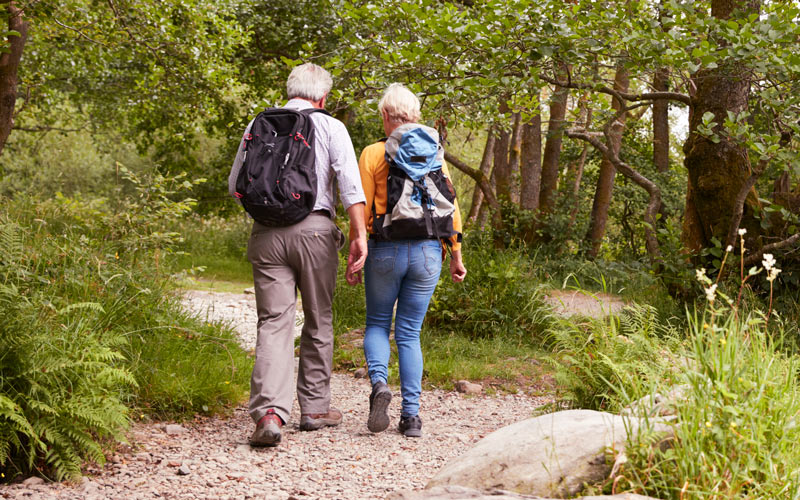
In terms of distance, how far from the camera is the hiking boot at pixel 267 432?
3.94 meters

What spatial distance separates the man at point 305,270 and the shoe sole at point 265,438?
0.7 inches

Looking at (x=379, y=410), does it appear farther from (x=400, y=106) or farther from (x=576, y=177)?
(x=576, y=177)

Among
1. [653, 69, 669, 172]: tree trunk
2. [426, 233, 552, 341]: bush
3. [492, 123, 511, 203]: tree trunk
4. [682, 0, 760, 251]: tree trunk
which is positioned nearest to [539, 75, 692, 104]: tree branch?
[682, 0, 760, 251]: tree trunk

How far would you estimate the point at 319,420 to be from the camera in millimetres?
4477

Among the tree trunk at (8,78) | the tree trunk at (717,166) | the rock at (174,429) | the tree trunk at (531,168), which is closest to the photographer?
the rock at (174,429)

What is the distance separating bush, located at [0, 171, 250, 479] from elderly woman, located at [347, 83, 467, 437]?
4.19 feet

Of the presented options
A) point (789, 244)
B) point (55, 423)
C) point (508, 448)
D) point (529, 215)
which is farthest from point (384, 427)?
point (529, 215)

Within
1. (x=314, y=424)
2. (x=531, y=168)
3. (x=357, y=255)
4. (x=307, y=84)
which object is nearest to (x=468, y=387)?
(x=314, y=424)

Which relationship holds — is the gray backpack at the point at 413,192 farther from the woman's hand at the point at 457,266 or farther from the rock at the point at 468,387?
the rock at the point at 468,387

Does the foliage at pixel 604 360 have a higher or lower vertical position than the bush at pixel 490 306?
higher

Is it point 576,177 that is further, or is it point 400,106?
point 576,177

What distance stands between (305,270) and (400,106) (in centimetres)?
119

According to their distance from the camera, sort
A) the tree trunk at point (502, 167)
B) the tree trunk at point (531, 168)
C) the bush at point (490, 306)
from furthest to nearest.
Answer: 1. the tree trunk at point (502, 167)
2. the tree trunk at point (531, 168)
3. the bush at point (490, 306)

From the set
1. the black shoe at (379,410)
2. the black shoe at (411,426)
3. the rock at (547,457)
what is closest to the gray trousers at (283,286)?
the black shoe at (379,410)
